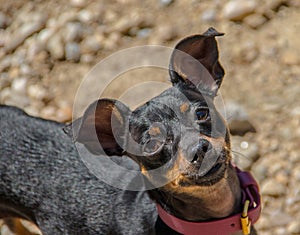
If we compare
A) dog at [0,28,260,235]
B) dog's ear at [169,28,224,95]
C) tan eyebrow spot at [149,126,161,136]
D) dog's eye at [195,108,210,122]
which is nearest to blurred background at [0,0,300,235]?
dog at [0,28,260,235]

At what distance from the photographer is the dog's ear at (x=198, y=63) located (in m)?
4.02

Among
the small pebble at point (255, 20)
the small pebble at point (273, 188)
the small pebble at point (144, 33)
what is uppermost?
the small pebble at point (144, 33)

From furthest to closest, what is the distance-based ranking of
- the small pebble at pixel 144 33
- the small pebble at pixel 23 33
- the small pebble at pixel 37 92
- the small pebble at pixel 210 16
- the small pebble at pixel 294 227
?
the small pebble at pixel 23 33 < the small pebble at pixel 37 92 < the small pebble at pixel 144 33 < the small pebble at pixel 210 16 < the small pebble at pixel 294 227

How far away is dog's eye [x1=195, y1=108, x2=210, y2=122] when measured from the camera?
403 centimetres

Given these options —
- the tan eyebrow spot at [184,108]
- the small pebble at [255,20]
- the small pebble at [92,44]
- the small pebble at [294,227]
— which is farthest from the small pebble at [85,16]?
the small pebble at [294,227]

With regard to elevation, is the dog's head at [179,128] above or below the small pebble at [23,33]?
above

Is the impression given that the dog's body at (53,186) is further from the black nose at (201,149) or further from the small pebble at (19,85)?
the small pebble at (19,85)

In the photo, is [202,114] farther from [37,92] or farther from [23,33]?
[23,33]

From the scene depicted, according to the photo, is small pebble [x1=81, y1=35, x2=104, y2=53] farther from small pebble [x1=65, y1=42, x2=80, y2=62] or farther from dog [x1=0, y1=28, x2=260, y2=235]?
dog [x1=0, y1=28, x2=260, y2=235]

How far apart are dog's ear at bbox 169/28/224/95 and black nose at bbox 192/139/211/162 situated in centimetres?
48

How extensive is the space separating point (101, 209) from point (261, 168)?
1288 mm

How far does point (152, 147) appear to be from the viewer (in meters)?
4.00

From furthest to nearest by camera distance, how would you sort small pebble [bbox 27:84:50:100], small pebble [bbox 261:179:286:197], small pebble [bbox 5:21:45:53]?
small pebble [bbox 5:21:45:53], small pebble [bbox 27:84:50:100], small pebble [bbox 261:179:286:197]

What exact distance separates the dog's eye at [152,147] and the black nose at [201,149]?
0.70 feet
